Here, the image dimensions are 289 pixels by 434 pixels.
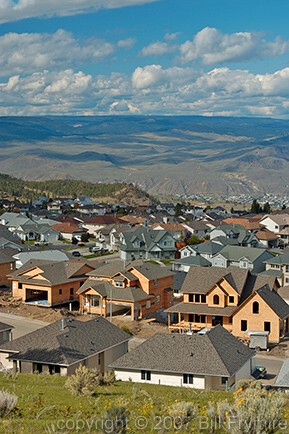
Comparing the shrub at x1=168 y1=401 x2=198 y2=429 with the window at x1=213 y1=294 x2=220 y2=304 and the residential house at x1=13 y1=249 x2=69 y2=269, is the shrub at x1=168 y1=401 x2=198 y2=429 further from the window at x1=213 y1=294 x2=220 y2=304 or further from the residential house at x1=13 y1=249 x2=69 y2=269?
the residential house at x1=13 y1=249 x2=69 y2=269

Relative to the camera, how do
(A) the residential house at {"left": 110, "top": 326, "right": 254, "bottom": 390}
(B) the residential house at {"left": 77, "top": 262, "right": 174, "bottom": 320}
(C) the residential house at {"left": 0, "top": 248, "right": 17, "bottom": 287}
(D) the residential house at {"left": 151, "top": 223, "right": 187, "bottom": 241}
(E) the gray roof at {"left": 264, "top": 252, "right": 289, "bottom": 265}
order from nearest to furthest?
(A) the residential house at {"left": 110, "top": 326, "right": 254, "bottom": 390}, (B) the residential house at {"left": 77, "top": 262, "right": 174, "bottom": 320}, (C) the residential house at {"left": 0, "top": 248, "right": 17, "bottom": 287}, (E) the gray roof at {"left": 264, "top": 252, "right": 289, "bottom": 265}, (D) the residential house at {"left": 151, "top": 223, "right": 187, "bottom": 241}

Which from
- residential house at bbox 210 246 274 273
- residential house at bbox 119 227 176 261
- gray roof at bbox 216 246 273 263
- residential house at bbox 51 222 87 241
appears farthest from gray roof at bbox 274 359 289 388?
residential house at bbox 51 222 87 241

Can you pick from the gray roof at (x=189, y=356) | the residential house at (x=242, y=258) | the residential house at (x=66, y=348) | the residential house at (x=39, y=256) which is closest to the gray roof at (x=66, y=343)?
the residential house at (x=66, y=348)

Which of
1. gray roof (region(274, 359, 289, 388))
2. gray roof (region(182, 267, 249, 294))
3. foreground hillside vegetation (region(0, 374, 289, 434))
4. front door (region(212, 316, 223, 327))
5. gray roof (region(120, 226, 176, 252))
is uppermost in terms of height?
foreground hillside vegetation (region(0, 374, 289, 434))

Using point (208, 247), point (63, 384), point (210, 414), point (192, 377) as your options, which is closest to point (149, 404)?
point (210, 414)

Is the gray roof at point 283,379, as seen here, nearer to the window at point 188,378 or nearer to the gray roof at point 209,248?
the window at point 188,378

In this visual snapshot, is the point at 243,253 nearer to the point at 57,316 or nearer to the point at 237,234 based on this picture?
the point at 237,234
